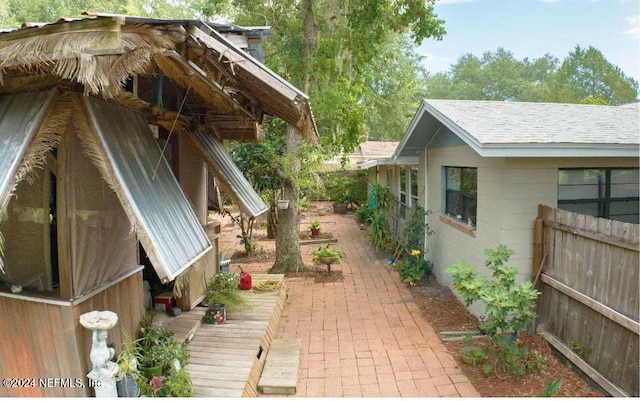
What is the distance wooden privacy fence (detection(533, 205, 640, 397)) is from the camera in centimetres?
414

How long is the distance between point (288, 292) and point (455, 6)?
431 inches

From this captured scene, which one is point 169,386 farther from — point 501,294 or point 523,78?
point 523,78

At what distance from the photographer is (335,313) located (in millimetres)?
7086

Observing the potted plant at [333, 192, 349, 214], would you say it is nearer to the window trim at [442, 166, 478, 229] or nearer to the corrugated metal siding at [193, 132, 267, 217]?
the window trim at [442, 166, 478, 229]

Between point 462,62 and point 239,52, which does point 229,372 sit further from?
point 462,62

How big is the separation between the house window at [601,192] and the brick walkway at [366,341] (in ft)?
9.22

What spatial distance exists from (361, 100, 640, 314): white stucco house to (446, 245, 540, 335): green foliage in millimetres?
908

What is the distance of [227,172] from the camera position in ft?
18.1

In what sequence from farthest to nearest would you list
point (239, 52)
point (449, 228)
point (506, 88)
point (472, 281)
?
point (506, 88), point (449, 228), point (472, 281), point (239, 52)

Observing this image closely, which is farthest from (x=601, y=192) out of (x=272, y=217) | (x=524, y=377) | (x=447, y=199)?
(x=272, y=217)

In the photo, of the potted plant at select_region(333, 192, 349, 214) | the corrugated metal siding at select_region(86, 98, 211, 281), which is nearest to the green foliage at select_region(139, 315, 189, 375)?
the corrugated metal siding at select_region(86, 98, 211, 281)

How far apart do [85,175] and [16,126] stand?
64 centimetres

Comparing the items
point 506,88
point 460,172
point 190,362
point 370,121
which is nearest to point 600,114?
point 460,172

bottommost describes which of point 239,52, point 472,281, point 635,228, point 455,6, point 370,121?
point 472,281
